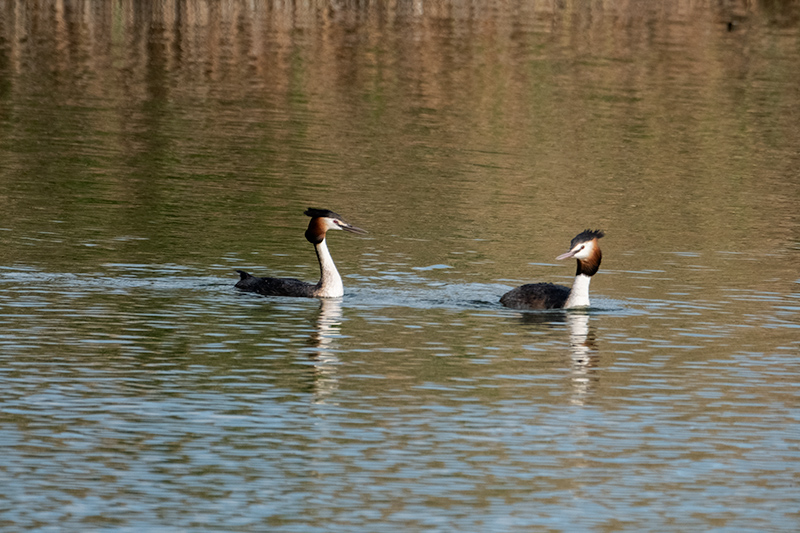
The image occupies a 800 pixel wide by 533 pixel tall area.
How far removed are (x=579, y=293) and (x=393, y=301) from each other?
8.15ft

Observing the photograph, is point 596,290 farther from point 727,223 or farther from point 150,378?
point 150,378

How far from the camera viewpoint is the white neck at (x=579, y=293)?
20141 millimetres

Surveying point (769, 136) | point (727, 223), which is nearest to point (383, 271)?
point (727, 223)

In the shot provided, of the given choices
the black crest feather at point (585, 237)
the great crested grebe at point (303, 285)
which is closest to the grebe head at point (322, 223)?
the great crested grebe at point (303, 285)

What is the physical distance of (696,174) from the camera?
33688 millimetres

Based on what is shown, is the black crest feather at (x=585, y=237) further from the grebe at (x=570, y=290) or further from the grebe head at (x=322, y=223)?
the grebe head at (x=322, y=223)

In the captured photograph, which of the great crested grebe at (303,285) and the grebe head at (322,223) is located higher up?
the grebe head at (322,223)

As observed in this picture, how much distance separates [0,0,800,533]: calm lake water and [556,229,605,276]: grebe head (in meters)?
0.60

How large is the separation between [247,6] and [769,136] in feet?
97.8

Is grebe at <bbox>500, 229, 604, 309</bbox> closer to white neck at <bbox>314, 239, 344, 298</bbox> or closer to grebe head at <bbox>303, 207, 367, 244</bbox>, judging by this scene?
white neck at <bbox>314, 239, 344, 298</bbox>

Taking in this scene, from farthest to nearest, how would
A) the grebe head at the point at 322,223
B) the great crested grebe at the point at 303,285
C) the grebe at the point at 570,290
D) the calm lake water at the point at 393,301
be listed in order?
the grebe head at the point at 322,223, the great crested grebe at the point at 303,285, the grebe at the point at 570,290, the calm lake water at the point at 393,301

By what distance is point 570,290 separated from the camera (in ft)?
66.7

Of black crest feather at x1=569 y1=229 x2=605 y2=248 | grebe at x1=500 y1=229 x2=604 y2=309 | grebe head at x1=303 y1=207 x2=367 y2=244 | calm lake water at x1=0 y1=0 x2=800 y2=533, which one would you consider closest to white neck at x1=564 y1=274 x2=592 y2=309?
grebe at x1=500 y1=229 x2=604 y2=309

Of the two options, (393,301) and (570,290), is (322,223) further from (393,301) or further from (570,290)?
(570,290)
